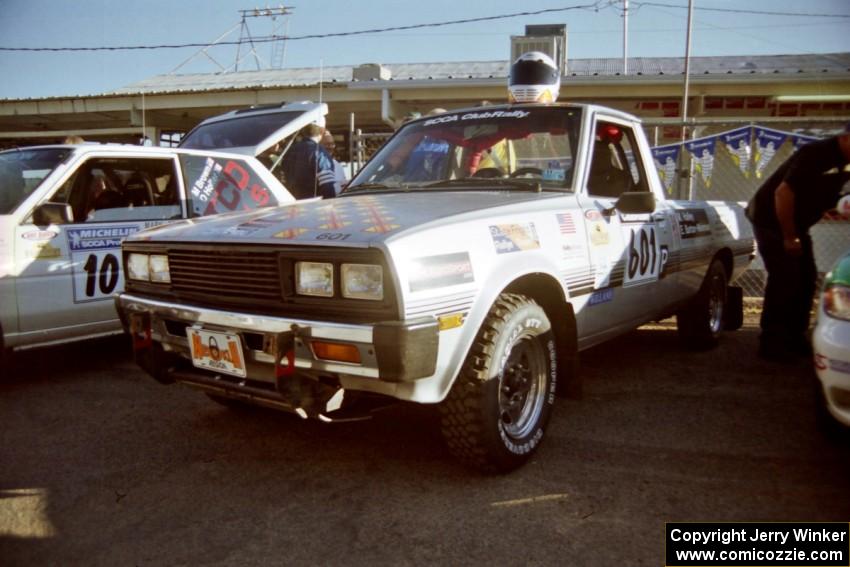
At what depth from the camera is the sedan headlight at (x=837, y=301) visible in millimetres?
2686

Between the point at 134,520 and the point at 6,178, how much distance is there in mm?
3076

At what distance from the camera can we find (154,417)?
3748 mm

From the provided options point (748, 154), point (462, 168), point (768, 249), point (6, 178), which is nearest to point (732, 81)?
point (748, 154)

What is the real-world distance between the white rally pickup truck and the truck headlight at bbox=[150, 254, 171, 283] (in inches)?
0.4

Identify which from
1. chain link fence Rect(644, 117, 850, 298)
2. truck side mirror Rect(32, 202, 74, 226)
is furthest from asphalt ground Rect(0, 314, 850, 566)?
chain link fence Rect(644, 117, 850, 298)

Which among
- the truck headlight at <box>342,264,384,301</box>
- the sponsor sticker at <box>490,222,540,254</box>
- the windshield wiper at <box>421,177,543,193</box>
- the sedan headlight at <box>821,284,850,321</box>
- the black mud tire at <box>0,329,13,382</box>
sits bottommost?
the black mud tire at <box>0,329,13,382</box>

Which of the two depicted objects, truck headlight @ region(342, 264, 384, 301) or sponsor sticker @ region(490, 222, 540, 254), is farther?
sponsor sticker @ region(490, 222, 540, 254)

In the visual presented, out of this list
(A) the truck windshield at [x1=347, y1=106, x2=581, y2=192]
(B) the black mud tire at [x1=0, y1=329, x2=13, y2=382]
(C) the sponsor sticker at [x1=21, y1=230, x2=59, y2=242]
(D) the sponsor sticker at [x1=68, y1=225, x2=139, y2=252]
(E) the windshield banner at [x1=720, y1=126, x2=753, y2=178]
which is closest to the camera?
(A) the truck windshield at [x1=347, y1=106, x2=581, y2=192]

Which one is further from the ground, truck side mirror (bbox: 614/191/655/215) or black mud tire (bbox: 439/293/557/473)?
truck side mirror (bbox: 614/191/655/215)

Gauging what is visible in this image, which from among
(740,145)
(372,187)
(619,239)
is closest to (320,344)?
(372,187)

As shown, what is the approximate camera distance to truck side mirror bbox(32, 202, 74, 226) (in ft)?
13.7

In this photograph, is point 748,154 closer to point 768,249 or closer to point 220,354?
point 768,249

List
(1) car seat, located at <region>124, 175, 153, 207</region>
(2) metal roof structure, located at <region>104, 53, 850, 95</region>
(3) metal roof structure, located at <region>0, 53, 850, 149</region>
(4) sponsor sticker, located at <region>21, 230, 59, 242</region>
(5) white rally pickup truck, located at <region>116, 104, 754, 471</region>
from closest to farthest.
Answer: (5) white rally pickup truck, located at <region>116, 104, 754, 471</region>
(4) sponsor sticker, located at <region>21, 230, 59, 242</region>
(1) car seat, located at <region>124, 175, 153, 207</region>
(3) metal roof structure, located at <region>0, 53, 850, 149</region>
(2) metal roof structure, located at <region>104, 53, 850, 95</region>

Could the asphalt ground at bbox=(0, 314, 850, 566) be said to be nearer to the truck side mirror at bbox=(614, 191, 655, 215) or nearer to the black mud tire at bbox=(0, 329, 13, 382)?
the black mud tire at bbox=(0, 329, 13, 382)
